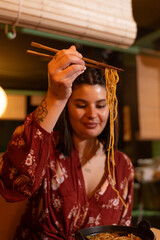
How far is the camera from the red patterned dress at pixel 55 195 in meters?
1.13

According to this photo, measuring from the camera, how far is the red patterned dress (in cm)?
113

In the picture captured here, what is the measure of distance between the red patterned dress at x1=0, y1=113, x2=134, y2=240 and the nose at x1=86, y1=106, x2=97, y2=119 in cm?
28

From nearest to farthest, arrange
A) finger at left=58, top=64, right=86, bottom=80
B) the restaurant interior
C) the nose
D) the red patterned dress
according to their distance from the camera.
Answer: finger at left=58, top=64, right=86, bottom=80, the red patterned dress, the nose, the restaurant interior

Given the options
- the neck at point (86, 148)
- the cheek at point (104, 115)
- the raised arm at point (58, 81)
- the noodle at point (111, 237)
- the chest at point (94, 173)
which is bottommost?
the noodle at point (111, 237)

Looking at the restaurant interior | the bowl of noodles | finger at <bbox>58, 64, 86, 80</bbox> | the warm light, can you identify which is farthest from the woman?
the restaurant interior

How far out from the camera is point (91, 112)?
142 centimetres

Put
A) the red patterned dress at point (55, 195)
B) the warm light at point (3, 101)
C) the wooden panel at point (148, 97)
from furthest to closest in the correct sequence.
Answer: the wooden panel at point (148, 97) → the warm light at point (3, 101) → the red patterned dress at point (55, 195)

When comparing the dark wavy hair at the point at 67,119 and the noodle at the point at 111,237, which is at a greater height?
the dark wavy hair at the point at 67,119

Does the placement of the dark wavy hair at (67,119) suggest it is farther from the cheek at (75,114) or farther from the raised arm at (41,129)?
the raised arm at (41,129)

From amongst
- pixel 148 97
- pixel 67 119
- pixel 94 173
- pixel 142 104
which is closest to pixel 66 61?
pixel 67 119

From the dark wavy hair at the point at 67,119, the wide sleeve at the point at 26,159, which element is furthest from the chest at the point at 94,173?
the wide sleeve at the point at 26,159

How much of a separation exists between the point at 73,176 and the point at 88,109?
1.33ft

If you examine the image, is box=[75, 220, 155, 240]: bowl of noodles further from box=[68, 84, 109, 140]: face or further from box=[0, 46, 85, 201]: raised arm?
box=[68, 84, 109, 140]: face

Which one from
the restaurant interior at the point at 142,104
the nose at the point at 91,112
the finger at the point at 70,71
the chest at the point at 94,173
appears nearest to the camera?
the finger at the point at 70,71
